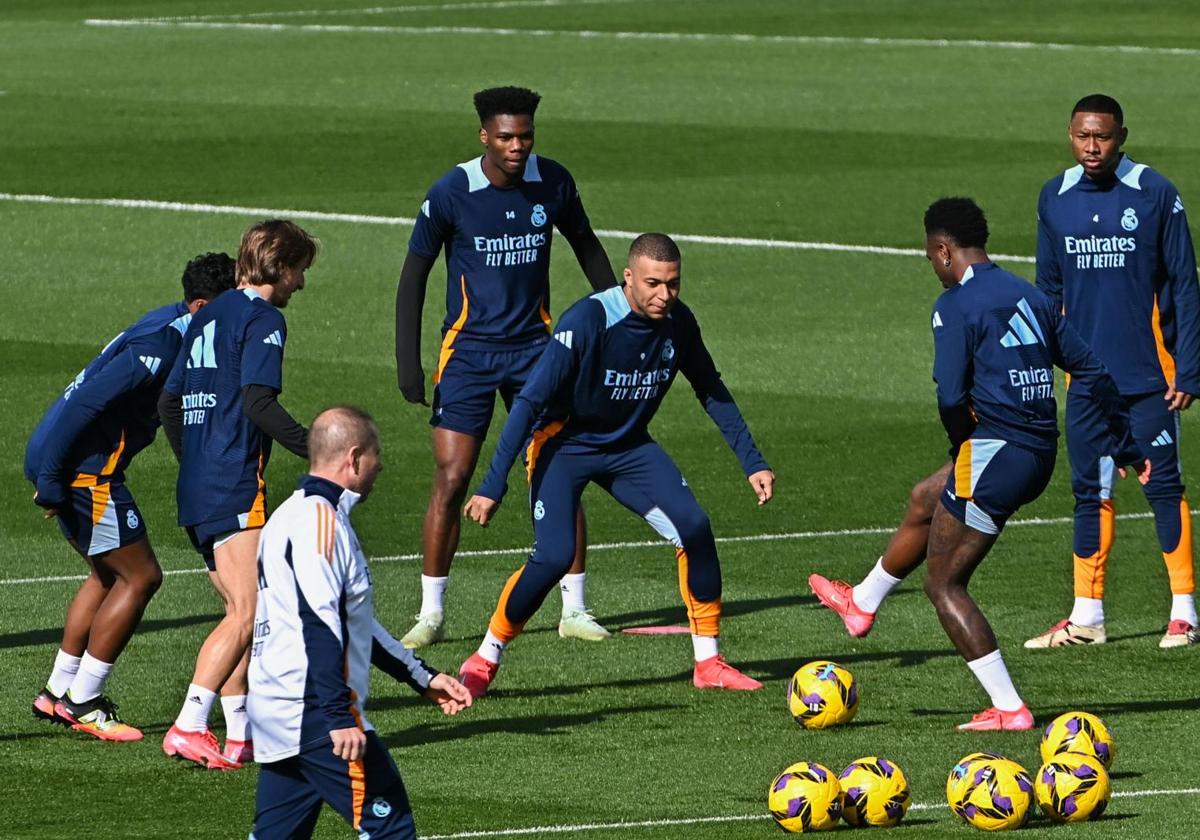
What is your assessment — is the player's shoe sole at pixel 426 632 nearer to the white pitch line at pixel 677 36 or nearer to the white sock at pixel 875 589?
the white sock at pixel 875 589

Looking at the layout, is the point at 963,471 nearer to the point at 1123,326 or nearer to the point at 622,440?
the point at 622,440

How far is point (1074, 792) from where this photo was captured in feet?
31.0

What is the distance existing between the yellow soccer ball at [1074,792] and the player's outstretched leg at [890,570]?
2560 mm

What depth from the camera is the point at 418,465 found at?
1811 cm

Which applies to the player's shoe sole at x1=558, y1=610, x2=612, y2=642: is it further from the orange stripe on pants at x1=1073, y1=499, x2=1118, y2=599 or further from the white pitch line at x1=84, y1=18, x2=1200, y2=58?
the white pitch line at x1=84, y1=18, x2=1200, y2=58

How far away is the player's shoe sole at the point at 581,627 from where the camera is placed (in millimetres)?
13266

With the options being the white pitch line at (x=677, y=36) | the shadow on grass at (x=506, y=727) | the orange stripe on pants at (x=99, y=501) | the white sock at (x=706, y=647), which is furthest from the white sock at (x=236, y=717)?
Answer: the white pitch line at (x=677, y=36)

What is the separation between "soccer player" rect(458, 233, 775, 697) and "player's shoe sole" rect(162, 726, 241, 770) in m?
1.47

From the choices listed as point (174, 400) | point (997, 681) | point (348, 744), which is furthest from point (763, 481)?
point (348, 744)

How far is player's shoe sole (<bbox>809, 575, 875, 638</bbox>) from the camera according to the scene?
12.6 metres

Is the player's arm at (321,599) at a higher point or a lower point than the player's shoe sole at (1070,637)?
higher

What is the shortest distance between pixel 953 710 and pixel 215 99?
84.7ft

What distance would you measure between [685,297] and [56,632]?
11.5m

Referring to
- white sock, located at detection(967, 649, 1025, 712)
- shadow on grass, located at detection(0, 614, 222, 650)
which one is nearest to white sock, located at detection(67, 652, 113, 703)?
shadow on grass, located at detection(0, 614, 222, 650)
